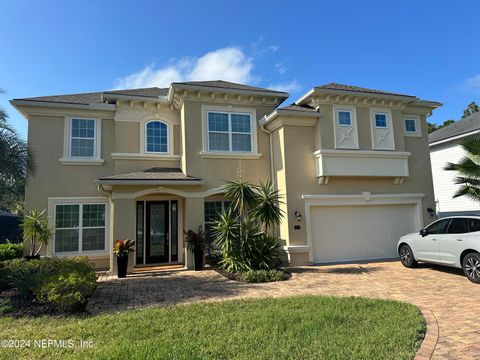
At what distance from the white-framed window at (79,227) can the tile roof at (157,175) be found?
174 cm

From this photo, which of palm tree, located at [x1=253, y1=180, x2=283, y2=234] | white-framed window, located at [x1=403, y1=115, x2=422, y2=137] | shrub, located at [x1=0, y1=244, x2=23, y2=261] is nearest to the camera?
palm tree, located at [x1=253, y1=180, x2=283, y2=234]

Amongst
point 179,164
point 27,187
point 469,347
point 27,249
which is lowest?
point 469,347

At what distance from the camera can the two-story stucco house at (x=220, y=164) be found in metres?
12.4

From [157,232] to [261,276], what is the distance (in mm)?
5503

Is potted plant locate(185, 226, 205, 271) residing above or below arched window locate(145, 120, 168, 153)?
below

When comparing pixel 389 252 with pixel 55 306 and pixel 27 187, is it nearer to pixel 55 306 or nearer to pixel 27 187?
pixel 55 306

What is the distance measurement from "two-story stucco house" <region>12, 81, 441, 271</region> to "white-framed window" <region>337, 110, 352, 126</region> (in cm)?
4

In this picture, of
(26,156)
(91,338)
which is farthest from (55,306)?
(26,156)

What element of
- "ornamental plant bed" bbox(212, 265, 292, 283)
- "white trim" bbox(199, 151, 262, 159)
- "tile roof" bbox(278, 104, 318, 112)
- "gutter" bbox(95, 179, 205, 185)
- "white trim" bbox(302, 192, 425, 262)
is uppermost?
"tile roof" bbox(278, 104, 318, 112)

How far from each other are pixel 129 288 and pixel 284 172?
670 cm

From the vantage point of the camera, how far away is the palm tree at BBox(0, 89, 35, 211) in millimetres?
8648

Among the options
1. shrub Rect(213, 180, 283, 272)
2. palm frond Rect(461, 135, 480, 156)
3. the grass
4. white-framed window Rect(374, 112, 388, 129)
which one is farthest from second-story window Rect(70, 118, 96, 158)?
palm frond Rect(461, 135, 480, 156)

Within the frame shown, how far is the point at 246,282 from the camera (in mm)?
9555

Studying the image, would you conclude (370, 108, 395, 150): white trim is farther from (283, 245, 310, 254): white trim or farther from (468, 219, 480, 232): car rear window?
(283, 245, 310, 254): white trim
